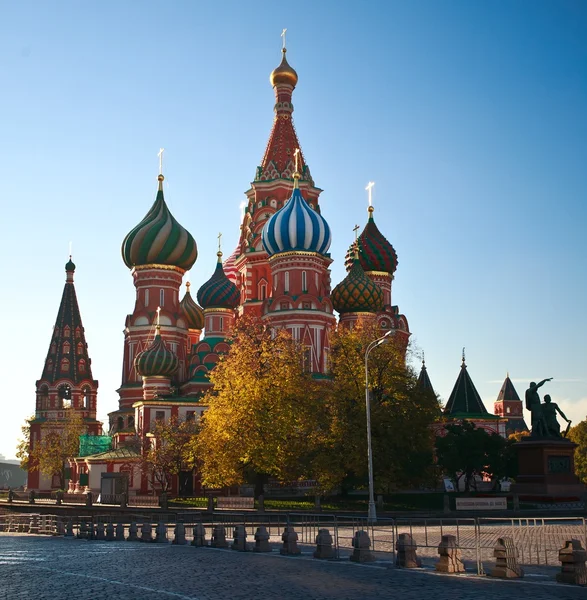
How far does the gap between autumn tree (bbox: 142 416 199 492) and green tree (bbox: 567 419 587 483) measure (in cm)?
4398

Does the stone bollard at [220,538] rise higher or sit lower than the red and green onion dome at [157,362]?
lower

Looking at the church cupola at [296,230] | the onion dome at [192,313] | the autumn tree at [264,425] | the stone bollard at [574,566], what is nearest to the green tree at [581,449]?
the church cupola at [296,230]

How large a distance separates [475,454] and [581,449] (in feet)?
129

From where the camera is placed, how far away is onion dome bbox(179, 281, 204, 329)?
84.4 meters

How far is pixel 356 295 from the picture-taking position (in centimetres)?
7444

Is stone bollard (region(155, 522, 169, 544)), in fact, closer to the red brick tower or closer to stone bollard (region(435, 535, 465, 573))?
stone bollard (region(435, 535, 465, 573))

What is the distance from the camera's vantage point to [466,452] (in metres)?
56.3

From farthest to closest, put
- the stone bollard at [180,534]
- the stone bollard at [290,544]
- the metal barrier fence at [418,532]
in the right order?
1. the stone bollard at [180,534]
2. the stone bollard at [290,544]
3. the metal barrier fence at [418,532]

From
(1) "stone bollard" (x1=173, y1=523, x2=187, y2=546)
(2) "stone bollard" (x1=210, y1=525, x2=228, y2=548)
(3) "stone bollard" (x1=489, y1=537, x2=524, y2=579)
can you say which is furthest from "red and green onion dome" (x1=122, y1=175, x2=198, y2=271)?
(3) "stone bollard" (x1=489, y1=537, x2=524, y2=579)

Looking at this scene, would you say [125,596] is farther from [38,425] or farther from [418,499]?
[38,425]

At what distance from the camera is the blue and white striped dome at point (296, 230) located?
6825 centimetres

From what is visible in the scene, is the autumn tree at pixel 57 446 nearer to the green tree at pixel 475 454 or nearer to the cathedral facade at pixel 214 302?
the cathedral facade at pixel 214 302

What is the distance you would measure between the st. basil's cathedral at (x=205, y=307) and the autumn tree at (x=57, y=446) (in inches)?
51.0

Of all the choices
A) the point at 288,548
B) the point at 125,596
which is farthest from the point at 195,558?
the point at 125,596
